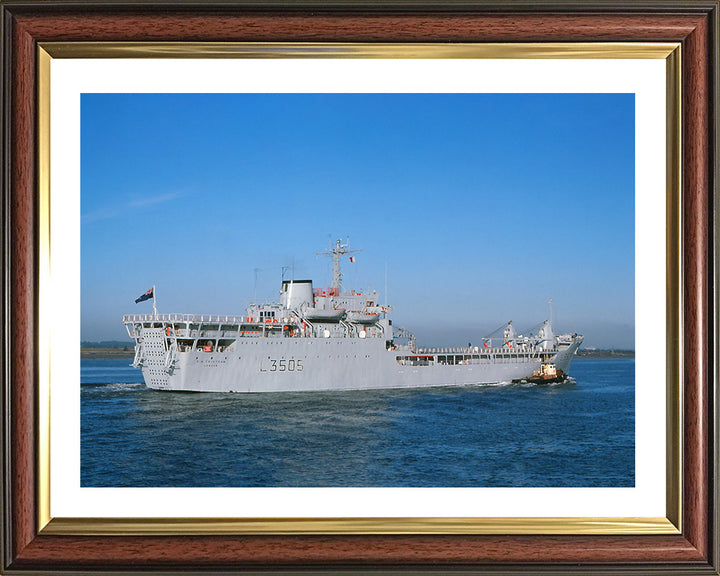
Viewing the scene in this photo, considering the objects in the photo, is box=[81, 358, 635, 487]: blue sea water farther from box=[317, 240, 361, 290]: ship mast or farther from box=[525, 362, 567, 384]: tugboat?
box=[525, 362, 567, 384]: tugboat

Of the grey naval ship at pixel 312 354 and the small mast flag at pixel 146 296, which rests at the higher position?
the small mast flag at pixel 146 296

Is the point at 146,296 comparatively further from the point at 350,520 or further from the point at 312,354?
the point at 312,354

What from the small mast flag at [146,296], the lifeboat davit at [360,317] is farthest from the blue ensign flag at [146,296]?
the lifeboat davit at [360,317]

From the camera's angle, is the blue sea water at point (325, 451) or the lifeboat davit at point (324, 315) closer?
the blue sea water at point (325, 451)

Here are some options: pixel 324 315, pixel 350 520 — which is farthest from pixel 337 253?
pixel 324 315

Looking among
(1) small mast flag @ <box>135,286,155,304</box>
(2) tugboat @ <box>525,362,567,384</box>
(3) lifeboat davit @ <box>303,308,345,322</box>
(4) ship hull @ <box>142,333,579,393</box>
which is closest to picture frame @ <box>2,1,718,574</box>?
(1) small mast flag @ <box>135,286,155,304</box>

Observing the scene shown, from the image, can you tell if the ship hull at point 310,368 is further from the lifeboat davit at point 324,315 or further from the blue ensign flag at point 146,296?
the blue ensign flag at point 146,296
